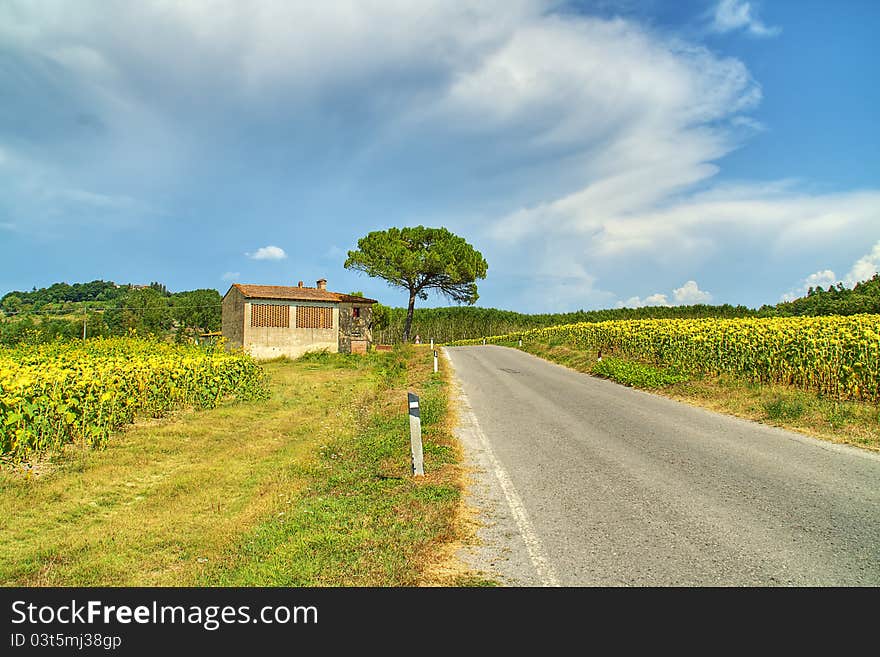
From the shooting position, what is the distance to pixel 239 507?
23.7 ft

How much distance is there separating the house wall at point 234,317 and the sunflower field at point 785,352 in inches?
1077

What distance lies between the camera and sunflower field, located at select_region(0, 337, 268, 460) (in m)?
9.37

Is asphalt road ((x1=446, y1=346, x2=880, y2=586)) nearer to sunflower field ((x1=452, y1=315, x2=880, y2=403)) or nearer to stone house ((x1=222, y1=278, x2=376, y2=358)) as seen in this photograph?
sunflower field ((x1=452, y1=315, x2=880, y2=403))

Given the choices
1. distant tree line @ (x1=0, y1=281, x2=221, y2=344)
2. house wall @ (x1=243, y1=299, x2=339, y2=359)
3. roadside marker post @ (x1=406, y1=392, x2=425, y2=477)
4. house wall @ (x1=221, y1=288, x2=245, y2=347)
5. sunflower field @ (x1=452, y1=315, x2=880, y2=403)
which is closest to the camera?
roadside marker post @ (x1=406, y1=392, x2=425, y2=477)

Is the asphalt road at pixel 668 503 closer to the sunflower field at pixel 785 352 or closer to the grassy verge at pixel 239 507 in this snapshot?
the grassy verge at pixel 239 507

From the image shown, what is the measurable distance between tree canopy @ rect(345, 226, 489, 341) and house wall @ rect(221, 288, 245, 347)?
15.7 metres

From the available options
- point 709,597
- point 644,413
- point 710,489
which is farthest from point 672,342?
point 709,597

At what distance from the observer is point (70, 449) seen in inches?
404

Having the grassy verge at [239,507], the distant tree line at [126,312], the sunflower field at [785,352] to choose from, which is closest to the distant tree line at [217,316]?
the distant tree line at [126,312]

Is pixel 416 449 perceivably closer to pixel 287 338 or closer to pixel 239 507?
pixel 239 507

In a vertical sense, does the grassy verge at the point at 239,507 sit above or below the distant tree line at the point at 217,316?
below

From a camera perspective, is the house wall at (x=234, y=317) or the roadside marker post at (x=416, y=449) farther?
the house wall at (x=234, y=317)

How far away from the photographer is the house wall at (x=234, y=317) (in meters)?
37.1

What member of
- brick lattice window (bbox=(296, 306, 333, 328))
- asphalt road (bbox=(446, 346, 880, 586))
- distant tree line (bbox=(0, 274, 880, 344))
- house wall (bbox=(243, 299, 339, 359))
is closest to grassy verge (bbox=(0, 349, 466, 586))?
asphalt road (bbox=(446, 346, 880, 586))
